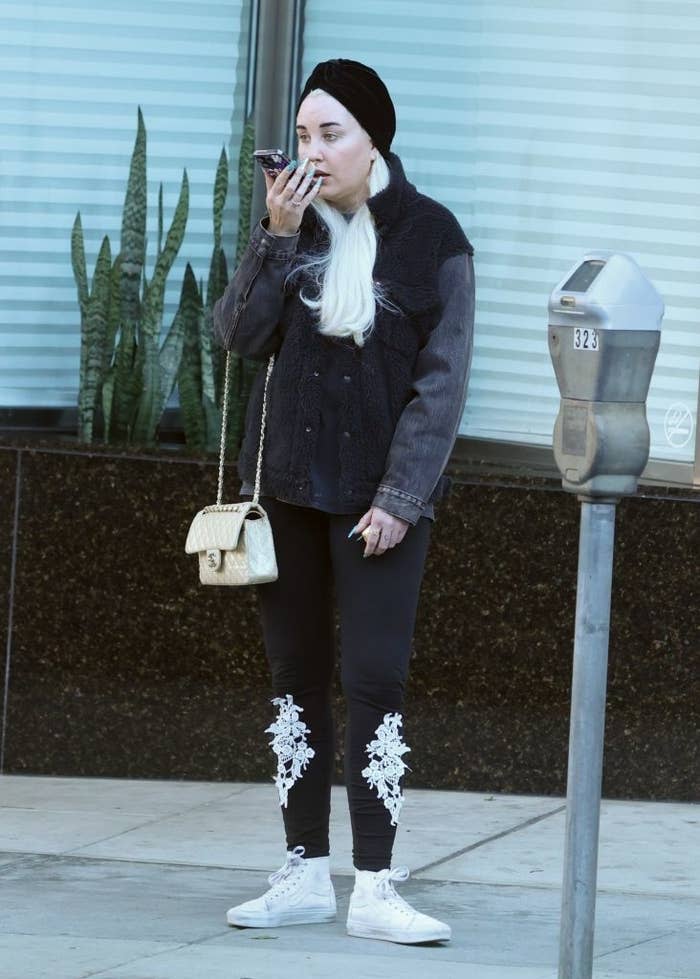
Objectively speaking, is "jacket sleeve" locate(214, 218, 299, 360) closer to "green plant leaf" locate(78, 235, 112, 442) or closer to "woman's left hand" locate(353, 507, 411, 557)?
"woman's left hand" locate(353, 507, 411, 557)

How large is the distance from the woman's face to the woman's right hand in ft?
0.21

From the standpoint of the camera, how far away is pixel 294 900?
4.14 metres

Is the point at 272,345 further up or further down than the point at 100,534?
further up

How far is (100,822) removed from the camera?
5246 mm

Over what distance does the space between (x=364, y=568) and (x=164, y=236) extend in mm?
2409

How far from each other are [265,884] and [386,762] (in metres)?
0.73

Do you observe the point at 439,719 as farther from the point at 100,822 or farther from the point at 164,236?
the point at 164,236

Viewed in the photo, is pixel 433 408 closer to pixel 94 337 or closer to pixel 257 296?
pixel 257 296

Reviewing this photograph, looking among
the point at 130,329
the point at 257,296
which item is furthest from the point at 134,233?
the point at 257,296

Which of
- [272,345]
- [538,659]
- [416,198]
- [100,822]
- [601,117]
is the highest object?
[601,117]

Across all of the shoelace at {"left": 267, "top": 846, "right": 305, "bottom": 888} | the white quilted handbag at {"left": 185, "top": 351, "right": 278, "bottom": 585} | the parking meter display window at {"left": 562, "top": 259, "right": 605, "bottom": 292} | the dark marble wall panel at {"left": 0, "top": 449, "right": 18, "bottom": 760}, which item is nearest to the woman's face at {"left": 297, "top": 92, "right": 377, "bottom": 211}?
the white quilted handbag at {"left": 185, "top": 351, "right": 278, "bottom": 585}

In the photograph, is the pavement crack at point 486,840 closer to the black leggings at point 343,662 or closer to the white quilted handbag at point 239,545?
the black leggings at point 343,662

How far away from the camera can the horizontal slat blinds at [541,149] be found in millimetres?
5855

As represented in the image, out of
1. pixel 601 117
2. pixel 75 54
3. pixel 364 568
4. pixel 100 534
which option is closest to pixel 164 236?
pixel 75 54
